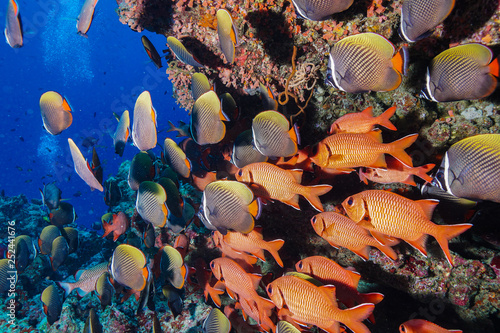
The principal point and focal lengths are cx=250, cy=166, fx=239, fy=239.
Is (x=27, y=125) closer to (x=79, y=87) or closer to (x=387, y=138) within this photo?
(x=79, y=87)

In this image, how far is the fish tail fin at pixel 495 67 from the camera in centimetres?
185

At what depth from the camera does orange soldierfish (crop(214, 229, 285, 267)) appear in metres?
2.85

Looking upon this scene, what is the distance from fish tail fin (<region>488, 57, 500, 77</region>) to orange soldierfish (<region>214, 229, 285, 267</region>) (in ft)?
8.02

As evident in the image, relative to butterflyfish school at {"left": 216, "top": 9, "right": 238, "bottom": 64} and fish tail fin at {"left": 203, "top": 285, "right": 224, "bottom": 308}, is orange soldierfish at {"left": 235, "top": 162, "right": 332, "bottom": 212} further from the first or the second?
fish tail fin at {"left": 203, "top": 285, "right": 224, "bottom": 308}

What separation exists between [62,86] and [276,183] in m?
108

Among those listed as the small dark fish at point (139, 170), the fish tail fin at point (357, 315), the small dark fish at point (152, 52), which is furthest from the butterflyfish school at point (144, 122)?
the fish tail fin at point (357, 315)

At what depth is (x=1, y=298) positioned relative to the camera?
6.01 m

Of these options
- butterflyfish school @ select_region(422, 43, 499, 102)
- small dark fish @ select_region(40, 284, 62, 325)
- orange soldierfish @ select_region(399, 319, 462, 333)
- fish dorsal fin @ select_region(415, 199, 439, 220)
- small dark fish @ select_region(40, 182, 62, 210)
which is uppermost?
butterflyfish school @ select_region(422, 43, 499, 102)

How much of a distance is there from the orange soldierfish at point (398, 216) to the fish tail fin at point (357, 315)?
2.26 feet

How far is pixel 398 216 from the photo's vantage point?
2.13 meters

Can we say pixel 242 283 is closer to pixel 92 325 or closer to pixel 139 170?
pixel 92 325

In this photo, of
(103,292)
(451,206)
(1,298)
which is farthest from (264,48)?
(1,298)

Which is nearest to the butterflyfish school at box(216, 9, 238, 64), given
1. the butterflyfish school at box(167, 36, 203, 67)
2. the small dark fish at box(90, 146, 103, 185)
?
the butterflyfish school at box(167, 36, 203, 67)

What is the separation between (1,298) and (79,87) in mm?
109710
